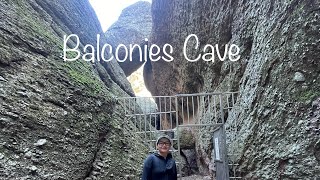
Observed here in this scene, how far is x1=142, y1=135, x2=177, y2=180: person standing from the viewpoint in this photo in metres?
3.49

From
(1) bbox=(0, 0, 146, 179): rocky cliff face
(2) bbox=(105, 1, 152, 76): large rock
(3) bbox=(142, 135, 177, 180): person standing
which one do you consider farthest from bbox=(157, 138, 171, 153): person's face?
(2) bbox=(105, 1, 152, 76): large rock

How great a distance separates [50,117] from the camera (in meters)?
3.81

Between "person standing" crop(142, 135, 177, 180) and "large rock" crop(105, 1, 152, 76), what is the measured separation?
1432cm

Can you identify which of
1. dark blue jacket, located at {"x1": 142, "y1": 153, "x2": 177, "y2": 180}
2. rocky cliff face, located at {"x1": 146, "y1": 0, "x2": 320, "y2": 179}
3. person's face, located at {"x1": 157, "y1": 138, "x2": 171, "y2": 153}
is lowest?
dark blue jacket, located at {"x1": 142, "y1": 153, "x2": 177, "y2": 180}

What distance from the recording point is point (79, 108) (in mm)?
4387

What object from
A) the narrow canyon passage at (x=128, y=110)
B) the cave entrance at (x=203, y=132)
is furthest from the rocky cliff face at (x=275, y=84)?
the cave entrance at (x=203, y=132)

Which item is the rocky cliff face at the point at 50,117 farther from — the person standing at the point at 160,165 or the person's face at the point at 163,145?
the person's face at the point at 163,145

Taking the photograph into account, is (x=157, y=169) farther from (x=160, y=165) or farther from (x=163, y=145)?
(x=163, y=145)

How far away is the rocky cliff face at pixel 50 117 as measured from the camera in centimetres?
328

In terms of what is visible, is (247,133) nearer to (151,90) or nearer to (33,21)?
(33,21)

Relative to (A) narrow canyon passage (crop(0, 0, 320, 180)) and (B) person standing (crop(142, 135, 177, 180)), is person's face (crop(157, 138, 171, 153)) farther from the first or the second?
(A) narrow canyon passage (crop(0, 0, 320, 180))

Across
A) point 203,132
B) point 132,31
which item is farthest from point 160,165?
point 132,31

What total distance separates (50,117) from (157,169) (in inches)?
67.2

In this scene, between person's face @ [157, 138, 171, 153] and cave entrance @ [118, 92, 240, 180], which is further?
cave entrance @ [118, 92, 240, 180]
